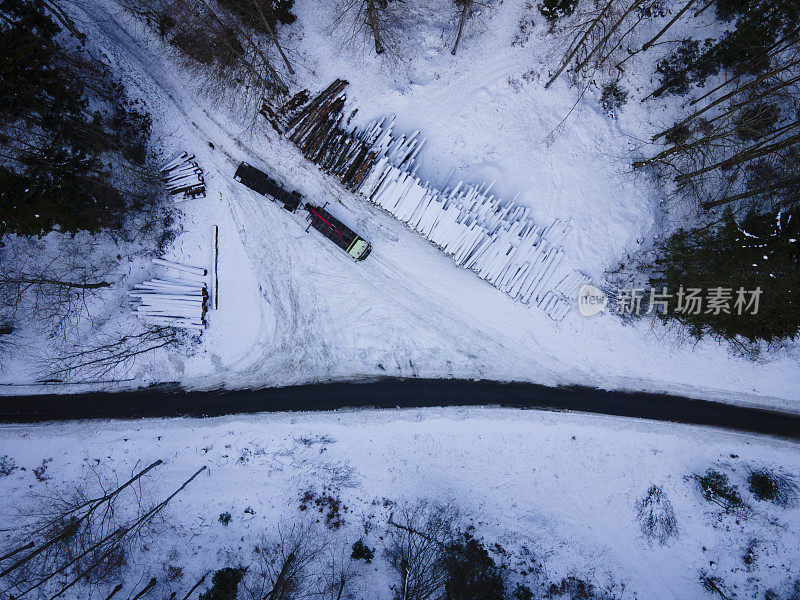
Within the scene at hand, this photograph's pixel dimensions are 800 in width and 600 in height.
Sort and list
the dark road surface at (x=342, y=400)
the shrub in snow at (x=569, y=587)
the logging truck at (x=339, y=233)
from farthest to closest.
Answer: the dark road surface at (x=342, y=400) < the shrub in snow at (x=569, y=587) < the logging truck at (x=339, y=233)

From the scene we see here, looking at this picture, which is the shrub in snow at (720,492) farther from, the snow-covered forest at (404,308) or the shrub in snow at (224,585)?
the shrub in snow at (224,585)

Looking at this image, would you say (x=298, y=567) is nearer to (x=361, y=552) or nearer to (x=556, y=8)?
(x=361, y=552)

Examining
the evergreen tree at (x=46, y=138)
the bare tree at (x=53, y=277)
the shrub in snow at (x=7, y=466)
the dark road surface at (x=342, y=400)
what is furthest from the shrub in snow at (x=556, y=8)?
the shrub in snow at (x=7, y=466)

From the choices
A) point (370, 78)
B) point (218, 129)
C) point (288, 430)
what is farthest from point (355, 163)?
point (288, 430)

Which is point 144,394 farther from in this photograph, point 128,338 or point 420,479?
point 420,479

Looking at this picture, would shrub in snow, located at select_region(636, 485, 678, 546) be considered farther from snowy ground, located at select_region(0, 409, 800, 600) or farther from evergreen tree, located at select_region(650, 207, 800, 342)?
evergreen tree, located at select_region(650, 207, 800, 342)

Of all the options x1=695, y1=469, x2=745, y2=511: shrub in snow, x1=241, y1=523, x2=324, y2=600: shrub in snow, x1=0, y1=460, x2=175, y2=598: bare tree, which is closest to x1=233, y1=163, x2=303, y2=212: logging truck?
x1=0, y1=460, x2=175, y2=598: bare tree
